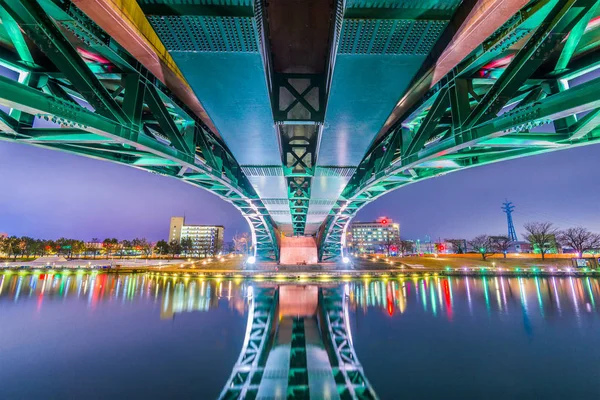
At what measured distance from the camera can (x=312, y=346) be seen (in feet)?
25.7

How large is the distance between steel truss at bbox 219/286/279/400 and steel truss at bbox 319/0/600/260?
8.28 meters

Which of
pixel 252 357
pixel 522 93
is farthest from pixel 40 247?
pixel 522 93

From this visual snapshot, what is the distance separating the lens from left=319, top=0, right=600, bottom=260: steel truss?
14.6 feet

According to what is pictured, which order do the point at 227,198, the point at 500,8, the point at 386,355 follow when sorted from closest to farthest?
the point at 500,8 < the point at 386,355 < the point at 227,198

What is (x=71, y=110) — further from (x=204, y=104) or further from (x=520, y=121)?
(x=520, y=121)

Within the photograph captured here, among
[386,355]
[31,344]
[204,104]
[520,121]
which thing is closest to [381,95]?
[520,121]

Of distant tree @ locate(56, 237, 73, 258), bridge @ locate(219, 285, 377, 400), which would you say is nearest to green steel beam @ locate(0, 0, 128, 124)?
bridge @ locate(219, 285, 377, 400)

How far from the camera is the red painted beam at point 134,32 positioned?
429 cm

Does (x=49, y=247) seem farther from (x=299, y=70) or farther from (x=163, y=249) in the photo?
(x=299, y=70)

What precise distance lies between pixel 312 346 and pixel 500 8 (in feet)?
31.1

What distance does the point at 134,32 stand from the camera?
4.98m

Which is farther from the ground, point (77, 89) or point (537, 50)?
point (77, 89)

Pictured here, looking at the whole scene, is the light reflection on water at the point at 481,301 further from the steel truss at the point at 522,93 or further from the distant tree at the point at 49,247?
the distant tree at the point at 49,247

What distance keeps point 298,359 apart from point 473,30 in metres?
8.88
